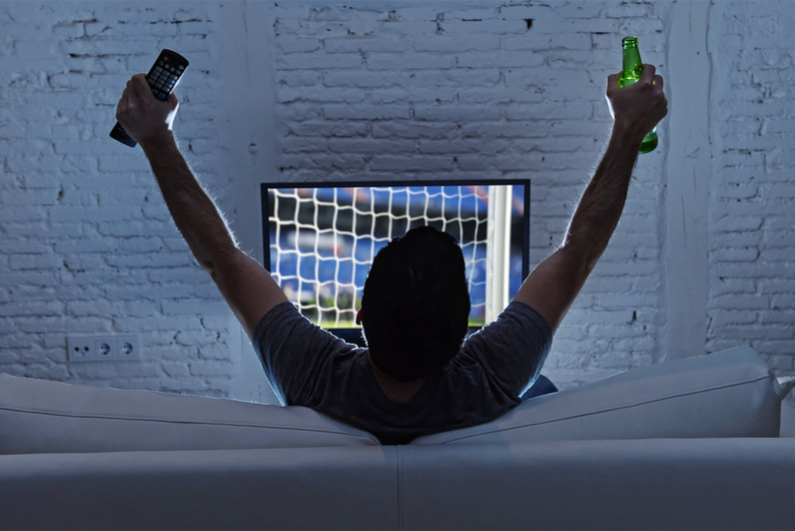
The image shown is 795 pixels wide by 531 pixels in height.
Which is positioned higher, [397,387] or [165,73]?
[165,73]

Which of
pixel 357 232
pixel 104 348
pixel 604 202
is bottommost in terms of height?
pixel 104 348

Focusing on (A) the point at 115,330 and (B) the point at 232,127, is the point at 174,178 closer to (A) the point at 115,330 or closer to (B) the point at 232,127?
(B) the point at 232,127

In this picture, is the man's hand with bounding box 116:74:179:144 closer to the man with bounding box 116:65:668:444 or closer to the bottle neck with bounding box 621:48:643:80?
the man with bounding box 116:65:668:444

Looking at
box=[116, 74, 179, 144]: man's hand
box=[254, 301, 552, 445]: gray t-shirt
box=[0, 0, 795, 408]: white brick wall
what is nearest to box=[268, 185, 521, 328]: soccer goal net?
box=[0, 0, 795, 408]: white brick wall

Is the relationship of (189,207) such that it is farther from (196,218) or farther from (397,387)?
(397,387)

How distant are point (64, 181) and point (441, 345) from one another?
2.12 m

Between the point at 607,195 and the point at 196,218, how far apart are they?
0.90m

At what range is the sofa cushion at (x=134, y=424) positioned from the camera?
0.79 m

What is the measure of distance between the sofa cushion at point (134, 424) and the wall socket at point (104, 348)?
1.65 m

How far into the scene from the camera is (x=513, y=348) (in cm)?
101

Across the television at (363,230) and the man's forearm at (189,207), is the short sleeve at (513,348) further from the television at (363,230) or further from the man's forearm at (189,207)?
the television at (363,230)

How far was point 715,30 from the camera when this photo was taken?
226 centimetres

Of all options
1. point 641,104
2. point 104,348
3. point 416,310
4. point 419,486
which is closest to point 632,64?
point 641,104

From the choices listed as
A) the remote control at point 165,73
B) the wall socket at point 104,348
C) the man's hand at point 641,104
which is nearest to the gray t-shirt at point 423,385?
the man's hand at point 641,104
